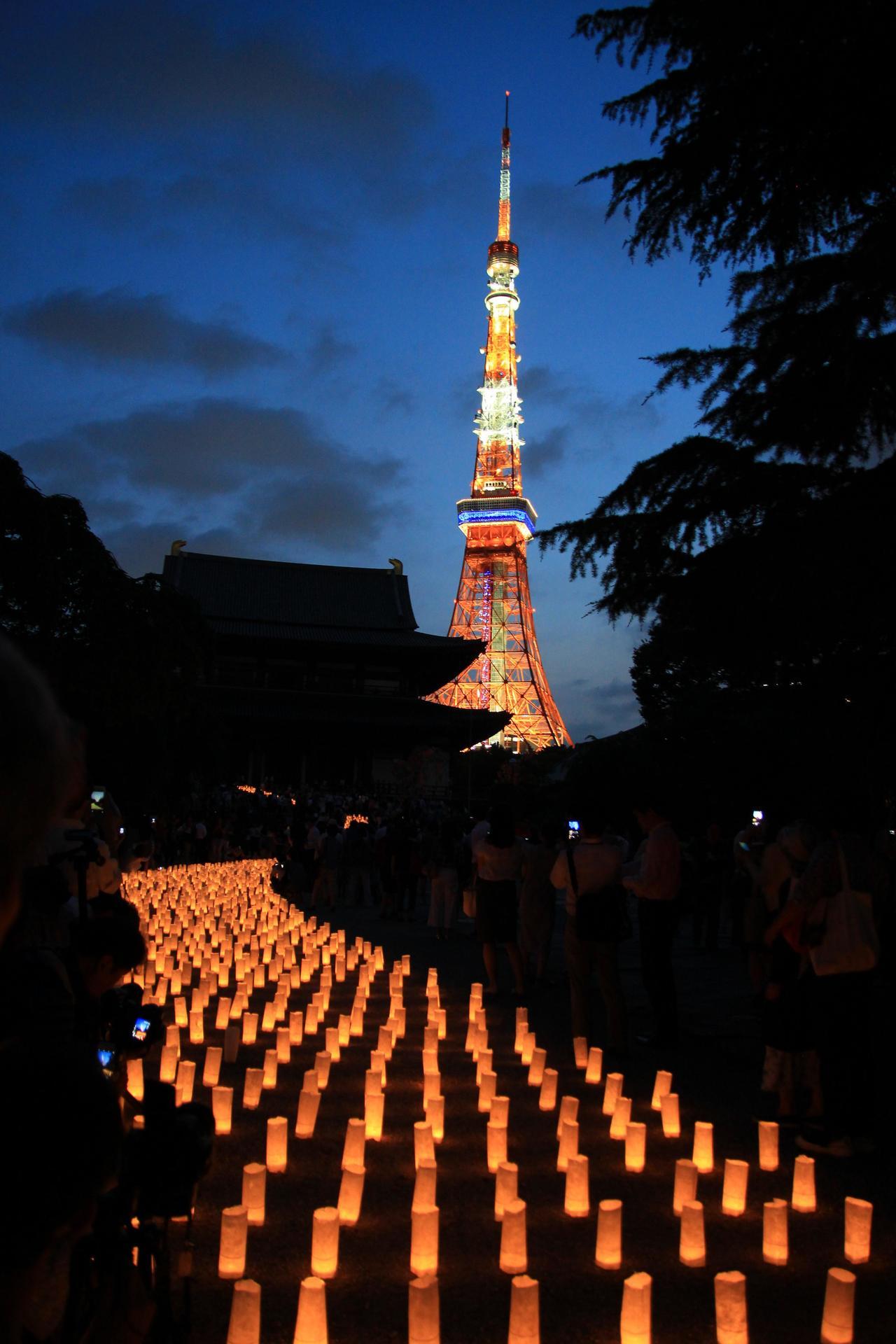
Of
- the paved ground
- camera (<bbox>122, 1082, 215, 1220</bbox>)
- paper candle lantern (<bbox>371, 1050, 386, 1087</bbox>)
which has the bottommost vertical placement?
the paved ground

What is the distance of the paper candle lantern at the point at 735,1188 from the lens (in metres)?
3.65

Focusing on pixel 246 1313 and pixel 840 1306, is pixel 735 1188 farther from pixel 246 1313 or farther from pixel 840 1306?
pixel 246 1313

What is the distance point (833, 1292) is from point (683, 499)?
406cm

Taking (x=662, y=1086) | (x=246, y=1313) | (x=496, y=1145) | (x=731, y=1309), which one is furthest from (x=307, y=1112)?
(x=731, y=1309)

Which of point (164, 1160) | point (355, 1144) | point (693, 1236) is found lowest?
point (693, 1236)

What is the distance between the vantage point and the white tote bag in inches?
173

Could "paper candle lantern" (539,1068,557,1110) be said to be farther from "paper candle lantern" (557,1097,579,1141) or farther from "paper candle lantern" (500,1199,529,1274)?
"paper candle lantern" (500,1199,529,1274)

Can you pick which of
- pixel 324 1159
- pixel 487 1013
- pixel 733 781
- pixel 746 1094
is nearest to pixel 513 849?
pixel 487 1013

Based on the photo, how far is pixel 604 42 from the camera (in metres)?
5.96

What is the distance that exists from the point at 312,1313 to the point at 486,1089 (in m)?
2.41

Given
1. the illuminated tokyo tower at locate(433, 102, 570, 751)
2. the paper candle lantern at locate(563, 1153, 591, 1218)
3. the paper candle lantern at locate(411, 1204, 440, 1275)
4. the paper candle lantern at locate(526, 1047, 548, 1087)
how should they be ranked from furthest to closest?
1. the illuminated tokyo tower at locate(433, 102, 570, 751)
2. the paper candle lantern at locate(526, 1047, 548, 1087)
3. the paper candle lantern at locate(563, 1153, 591, 1218)
4. the paper candle lantern at locate(411, 1204, 440, 1275)

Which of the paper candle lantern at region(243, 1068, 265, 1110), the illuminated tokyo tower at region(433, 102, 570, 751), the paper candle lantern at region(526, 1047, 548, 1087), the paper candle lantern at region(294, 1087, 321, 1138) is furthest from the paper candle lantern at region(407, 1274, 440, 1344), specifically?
the illuminated tokyo tower at region(433, 102, 570, 751)

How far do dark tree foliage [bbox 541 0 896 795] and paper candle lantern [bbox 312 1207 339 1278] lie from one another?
3.73 meters

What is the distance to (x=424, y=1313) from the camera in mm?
2348
